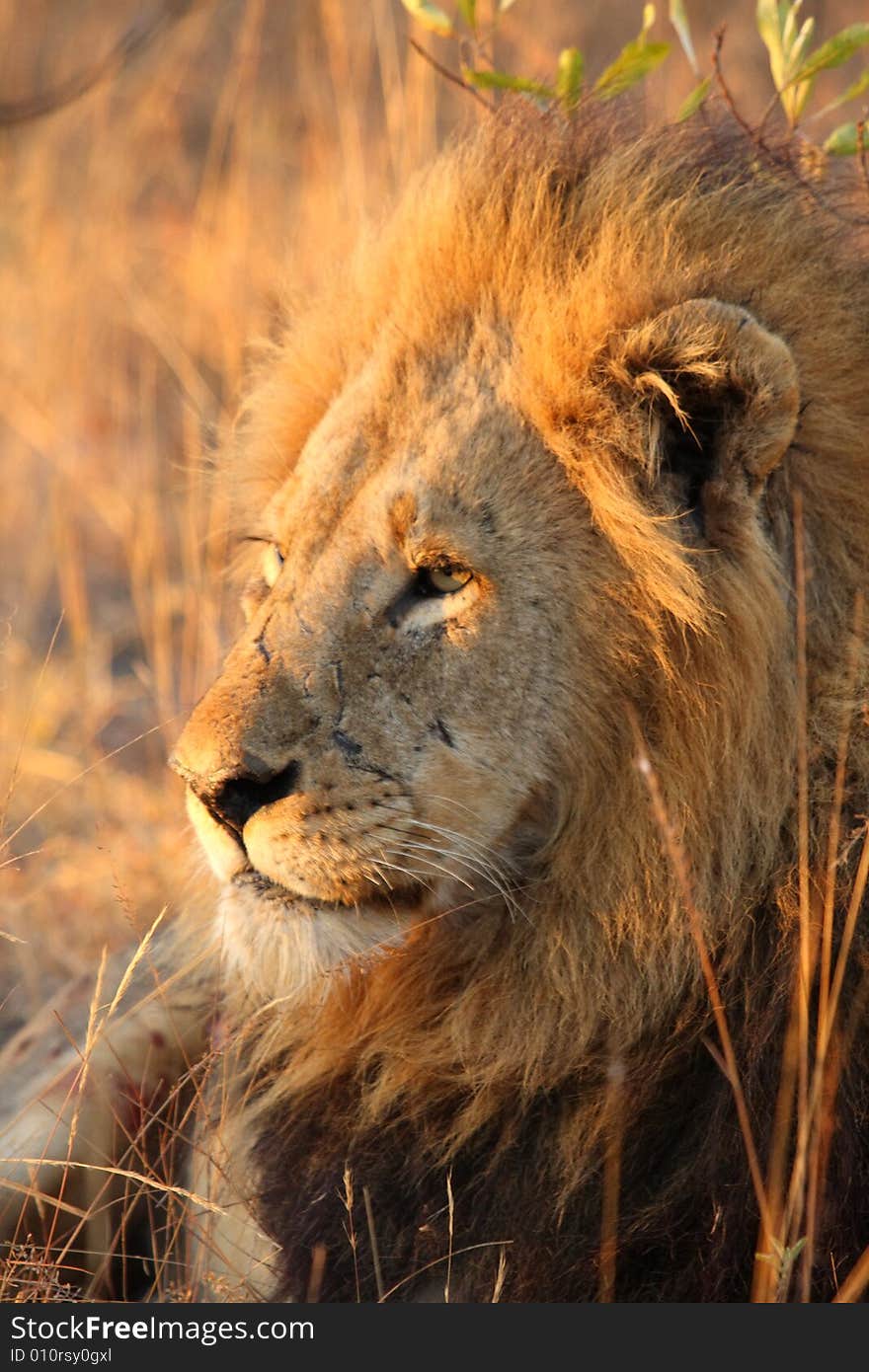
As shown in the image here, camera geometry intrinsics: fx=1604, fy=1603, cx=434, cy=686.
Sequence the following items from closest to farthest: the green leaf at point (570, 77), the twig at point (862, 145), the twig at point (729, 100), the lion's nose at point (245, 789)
A: the lion's nose at point (245, 789), the twig at point (729, 100), the twig at point (862, 145), the green leaf at point (570, 77)

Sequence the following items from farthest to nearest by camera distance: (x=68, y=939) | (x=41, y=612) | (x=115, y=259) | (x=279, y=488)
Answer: (x=115, y=259) → (x=41, y=612) → (x=68, y=939) → (x=279, y=488)

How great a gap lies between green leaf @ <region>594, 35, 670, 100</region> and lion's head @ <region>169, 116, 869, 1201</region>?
0.62m

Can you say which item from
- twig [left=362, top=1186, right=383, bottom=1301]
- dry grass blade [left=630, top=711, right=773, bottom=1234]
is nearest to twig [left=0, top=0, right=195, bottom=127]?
dry grass blade [left=630, top=711, right=773, bottom=1234]

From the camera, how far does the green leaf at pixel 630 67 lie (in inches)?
129

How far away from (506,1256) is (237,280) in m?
5.81

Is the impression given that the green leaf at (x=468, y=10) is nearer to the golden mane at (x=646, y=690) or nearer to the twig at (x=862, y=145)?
the golden mane at (x=646, y=690)

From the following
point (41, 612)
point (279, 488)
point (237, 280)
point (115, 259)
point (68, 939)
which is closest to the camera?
point (279, 488)

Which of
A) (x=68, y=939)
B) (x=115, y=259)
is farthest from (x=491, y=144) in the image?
(x=115, y=259)

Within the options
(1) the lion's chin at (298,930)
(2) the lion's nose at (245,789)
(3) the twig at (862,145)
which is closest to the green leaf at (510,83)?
(3) the twig at (862,145)

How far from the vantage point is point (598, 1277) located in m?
2.54

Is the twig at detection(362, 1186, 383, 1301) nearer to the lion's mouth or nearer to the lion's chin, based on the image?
the lion's chin

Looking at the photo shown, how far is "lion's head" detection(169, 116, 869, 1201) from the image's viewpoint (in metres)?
2.53

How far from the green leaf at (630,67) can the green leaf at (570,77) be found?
4cm

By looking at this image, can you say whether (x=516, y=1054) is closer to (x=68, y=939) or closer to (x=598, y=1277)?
(x=598, y=1277)
